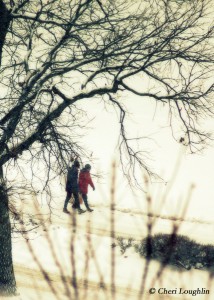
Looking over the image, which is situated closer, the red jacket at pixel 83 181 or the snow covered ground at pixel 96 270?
the snow covered ground at pixel 96 270

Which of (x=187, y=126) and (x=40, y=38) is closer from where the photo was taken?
(x=187, y=126)

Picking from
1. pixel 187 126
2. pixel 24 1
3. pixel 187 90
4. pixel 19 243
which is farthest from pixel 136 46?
pixel 19 243

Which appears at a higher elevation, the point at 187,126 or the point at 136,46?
the point at 136,46

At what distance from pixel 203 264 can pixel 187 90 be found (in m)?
4.73

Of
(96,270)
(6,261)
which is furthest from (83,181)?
(6,261)

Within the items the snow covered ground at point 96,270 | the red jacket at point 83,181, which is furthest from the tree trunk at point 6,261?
the red jacket at point 83,181

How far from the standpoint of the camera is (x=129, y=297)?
6.91m

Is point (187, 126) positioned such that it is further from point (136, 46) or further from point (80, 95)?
point (80, 95)

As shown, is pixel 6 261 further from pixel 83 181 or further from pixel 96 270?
pixel 83 181

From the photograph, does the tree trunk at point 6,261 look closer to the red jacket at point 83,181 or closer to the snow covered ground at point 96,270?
the snow covered ground at point 96,270

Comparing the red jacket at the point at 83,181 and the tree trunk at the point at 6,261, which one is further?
the red jacket at the point at 83,181

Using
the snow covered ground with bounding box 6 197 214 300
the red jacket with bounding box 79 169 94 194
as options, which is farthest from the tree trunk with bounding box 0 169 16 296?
the red jacket with bounding box 79 169 94 194

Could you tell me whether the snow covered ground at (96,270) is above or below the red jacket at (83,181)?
below

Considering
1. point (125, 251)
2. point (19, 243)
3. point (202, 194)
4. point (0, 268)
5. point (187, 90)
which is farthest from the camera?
point (202, 194)
